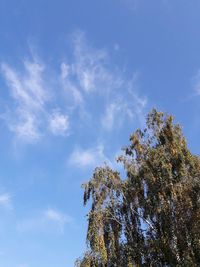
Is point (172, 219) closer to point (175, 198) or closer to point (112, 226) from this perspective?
point (175, 198)

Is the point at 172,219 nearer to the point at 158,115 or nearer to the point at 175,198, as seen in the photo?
the point at 175,198

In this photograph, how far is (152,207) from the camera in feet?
81.6

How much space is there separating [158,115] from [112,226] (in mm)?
7976

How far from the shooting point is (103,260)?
24141 millimetres

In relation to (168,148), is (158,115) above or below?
above

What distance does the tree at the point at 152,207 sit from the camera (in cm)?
2300

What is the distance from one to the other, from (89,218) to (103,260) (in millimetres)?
2768

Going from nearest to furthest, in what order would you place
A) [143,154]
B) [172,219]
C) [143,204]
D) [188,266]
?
[188,266], [172,219], [143,204], [143,154]

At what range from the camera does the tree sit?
23000mm

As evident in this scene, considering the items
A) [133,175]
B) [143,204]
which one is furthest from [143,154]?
[143,204]

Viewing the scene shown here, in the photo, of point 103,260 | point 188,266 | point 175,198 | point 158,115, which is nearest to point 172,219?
point 175,198

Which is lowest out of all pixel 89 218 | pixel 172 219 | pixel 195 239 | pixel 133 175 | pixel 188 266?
pixel 188 266

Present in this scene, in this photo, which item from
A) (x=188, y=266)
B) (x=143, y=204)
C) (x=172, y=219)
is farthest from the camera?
(x=143, y=204)

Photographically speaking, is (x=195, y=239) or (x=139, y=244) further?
(x=139, y=244)
